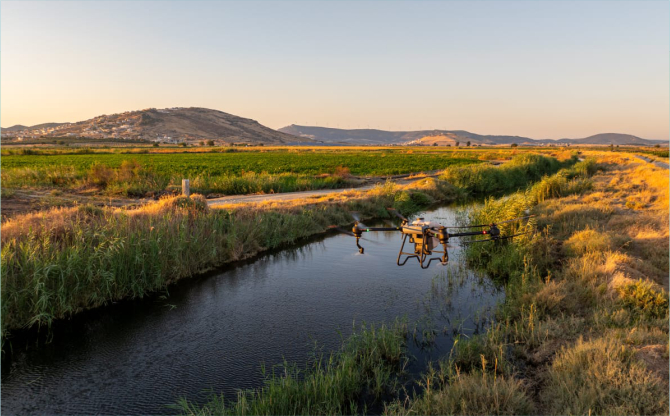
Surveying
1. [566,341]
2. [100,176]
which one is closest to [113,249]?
[566,341]

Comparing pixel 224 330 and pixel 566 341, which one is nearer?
pixel 566 341

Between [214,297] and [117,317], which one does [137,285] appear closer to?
[117,317]

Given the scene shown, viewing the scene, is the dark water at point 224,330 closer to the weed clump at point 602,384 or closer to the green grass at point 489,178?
the weed clump at point 602,384

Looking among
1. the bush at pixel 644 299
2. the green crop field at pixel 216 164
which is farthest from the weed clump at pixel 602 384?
the green crop field at pixel 216 164

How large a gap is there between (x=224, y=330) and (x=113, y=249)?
523cm

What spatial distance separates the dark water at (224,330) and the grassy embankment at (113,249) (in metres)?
0.84

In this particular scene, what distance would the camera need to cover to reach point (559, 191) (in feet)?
104

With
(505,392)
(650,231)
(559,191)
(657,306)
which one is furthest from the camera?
(559,191)

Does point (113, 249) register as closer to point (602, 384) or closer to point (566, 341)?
point (566, 341)

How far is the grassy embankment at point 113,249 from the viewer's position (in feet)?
37.0

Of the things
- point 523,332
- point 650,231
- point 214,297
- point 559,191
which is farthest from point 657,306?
point 559,191

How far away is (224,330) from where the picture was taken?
38.1ft

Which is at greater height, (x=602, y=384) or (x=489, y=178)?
(x=489, y=178)

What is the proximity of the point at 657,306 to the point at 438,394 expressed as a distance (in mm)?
6950
